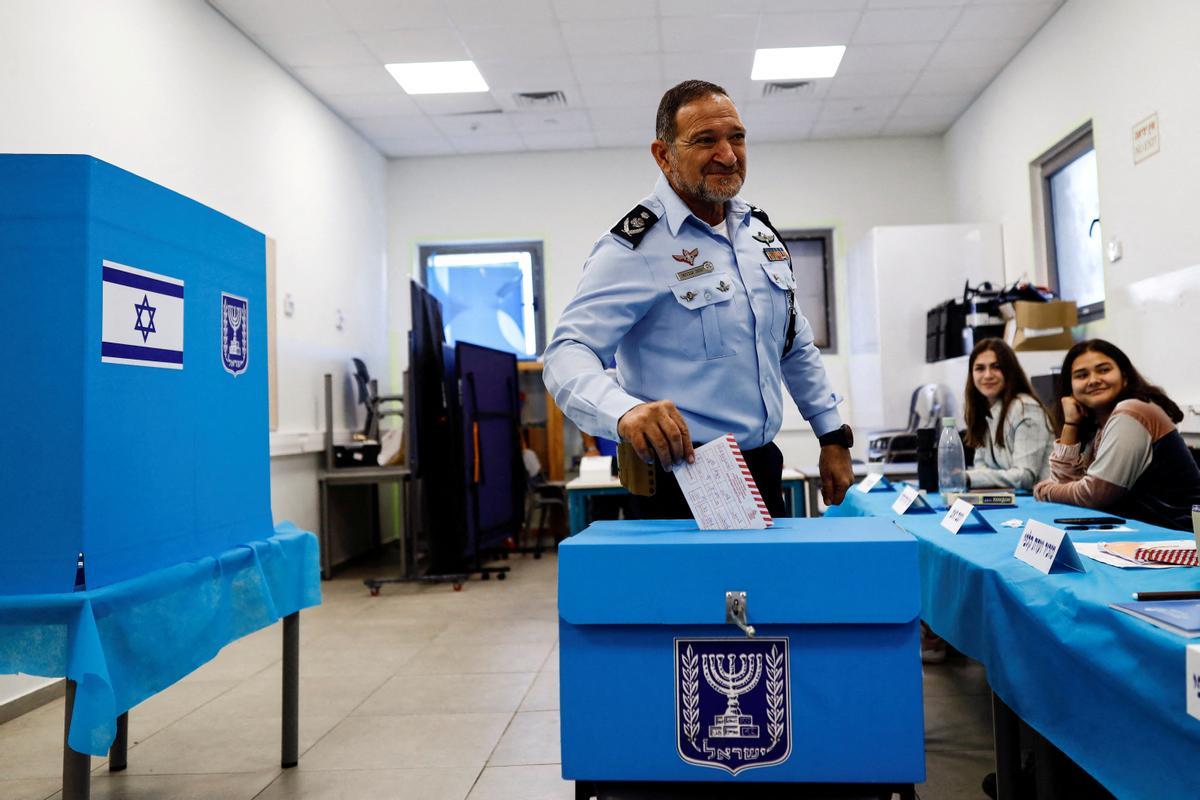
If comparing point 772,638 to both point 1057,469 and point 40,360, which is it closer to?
point 40,360

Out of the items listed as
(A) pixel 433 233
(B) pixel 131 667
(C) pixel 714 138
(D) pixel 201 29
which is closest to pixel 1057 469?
(C) pixel 714 138

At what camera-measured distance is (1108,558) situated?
1429 millimetres

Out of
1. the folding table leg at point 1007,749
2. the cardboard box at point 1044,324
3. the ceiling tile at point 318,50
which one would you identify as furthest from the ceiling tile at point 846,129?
the folding table leg at point 1007,749

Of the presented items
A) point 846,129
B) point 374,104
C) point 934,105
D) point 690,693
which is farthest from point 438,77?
point 690,693

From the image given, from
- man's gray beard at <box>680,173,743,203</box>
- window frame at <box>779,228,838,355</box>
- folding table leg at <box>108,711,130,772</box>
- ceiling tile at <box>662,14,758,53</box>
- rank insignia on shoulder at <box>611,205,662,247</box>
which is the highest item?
ceiling tile at <box>662,14,758,53</box>

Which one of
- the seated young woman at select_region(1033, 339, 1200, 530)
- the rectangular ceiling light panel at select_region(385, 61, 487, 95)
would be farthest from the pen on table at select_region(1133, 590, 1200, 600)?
the rectangular ceiling light panel at select_region(385, 61, 487, 95)

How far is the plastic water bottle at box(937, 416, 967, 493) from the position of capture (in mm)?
2490

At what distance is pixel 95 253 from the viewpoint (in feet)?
4.22

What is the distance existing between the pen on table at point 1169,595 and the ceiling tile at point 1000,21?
4.53m

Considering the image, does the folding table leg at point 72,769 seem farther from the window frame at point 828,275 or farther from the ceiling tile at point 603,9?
the window frame at point 828,275

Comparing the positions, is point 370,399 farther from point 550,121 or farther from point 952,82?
point 952,82

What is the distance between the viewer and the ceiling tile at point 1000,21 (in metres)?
4.86

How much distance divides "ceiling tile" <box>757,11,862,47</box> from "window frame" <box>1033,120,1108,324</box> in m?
1.30

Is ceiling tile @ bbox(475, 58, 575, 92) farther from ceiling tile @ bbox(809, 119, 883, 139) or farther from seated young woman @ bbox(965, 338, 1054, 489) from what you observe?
seated young woman @ bbox(965, 338, 1054, 489)
